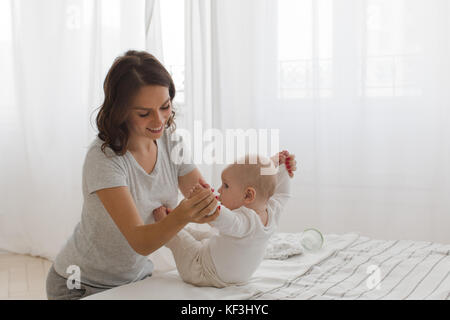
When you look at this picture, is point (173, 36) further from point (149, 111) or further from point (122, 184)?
point (122, 184)

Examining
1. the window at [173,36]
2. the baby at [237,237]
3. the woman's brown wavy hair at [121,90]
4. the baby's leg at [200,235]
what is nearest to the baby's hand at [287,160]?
the baby at [237,237]

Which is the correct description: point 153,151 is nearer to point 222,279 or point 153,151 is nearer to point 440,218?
point 222,279

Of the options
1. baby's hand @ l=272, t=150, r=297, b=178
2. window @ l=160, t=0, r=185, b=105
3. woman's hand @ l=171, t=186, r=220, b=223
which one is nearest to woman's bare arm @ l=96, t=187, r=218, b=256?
woman's hand @ l=171, t=186, r=220, b=223

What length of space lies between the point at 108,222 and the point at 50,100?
6.75ft

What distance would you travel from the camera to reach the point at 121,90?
4.53 ft

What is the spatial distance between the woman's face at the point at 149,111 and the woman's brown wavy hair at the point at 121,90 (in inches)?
0.6

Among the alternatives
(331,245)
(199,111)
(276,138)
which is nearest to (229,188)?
(331,245)

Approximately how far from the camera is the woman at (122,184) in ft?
4.34

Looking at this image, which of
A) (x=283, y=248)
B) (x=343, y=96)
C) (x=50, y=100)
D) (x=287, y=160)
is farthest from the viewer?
(x=50, y=100)

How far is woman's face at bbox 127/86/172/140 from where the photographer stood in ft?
4.55

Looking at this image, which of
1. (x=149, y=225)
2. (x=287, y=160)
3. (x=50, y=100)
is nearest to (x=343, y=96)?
(x=287, y=160)

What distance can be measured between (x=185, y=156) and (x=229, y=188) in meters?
0.25

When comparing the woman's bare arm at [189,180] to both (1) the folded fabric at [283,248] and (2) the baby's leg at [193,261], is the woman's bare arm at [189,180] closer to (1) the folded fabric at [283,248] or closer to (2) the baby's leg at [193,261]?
(2) the baby's leg at [193,261]

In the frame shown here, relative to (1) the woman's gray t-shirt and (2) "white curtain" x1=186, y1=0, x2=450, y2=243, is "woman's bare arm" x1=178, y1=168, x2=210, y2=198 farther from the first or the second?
(2) "white curtain" x1=186, y1=0, x2=450, y2=243
